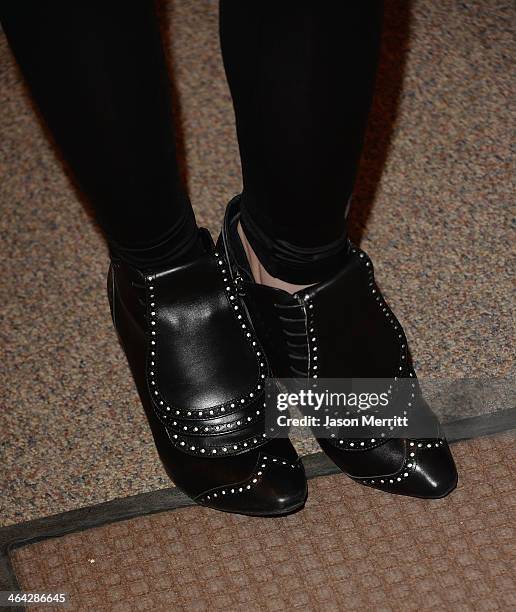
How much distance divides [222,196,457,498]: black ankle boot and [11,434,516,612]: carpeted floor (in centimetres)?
4

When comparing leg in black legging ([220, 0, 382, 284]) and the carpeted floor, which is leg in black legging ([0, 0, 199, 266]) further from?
the carpeted floor

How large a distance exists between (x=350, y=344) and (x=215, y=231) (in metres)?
0.44

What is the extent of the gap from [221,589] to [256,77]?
0.56 m

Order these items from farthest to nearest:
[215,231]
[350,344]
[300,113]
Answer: [215,231], [350,344], [300,113]

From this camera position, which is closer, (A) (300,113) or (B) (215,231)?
(A) (300,113)

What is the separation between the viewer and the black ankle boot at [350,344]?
765 millimetres

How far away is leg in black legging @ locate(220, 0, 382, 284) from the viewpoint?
584 millimetres

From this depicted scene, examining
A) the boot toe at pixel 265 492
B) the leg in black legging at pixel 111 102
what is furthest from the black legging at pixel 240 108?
the boot toe at pixel 265 492

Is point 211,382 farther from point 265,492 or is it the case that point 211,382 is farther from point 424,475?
point 424,475

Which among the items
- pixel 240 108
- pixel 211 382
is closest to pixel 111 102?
pixel 240 108

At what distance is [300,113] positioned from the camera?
2.05 feet

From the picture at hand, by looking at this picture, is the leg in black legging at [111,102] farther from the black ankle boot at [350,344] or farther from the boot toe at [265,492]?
the boot toe at [265,492]

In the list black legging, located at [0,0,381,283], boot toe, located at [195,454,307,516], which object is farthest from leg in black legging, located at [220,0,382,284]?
boot toe, located at [195,454,307,516]

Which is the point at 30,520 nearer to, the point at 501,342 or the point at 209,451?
the point at 209,451
